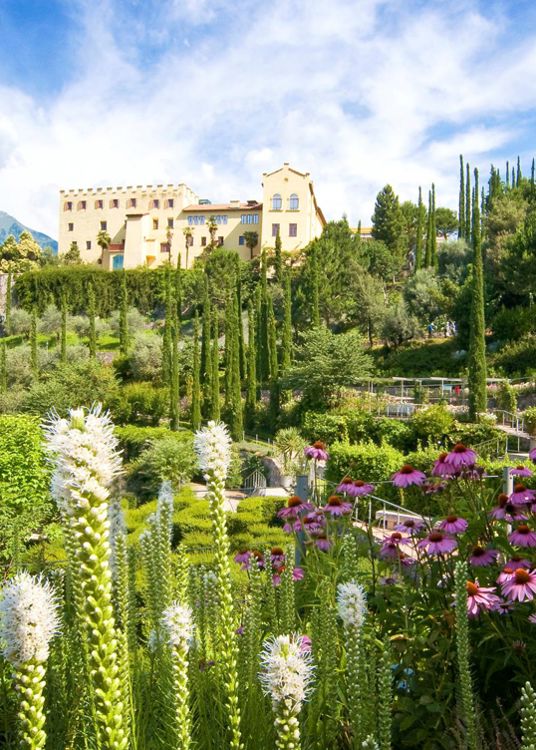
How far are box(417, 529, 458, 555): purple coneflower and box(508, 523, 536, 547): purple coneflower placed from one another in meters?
0.29

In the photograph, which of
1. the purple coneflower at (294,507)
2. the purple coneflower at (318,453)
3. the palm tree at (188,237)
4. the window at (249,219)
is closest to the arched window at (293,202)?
the window at (249,219)

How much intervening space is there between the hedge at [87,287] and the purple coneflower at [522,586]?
49222 millimetres

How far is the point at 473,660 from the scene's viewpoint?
2951mm

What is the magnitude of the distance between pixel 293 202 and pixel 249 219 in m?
5.10

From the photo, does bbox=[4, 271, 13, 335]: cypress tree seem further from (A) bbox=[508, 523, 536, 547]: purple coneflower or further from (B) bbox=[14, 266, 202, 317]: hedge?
(A) bbox=[508, 523, 536, 547]: purple coneflower

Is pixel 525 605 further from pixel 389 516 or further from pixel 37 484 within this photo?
pixel 37 484

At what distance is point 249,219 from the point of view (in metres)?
55.3

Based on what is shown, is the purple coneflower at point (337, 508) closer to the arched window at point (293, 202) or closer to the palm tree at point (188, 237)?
the arched window at point (293, 202)

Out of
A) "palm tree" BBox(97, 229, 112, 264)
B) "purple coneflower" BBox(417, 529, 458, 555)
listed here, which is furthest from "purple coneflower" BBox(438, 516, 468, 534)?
"palm tree" BBox(97, 229, 112, 264)

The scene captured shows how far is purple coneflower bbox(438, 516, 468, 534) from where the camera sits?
122 inches

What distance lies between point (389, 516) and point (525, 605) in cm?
781

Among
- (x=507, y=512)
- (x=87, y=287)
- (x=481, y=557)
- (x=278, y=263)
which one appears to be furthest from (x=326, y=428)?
(x=87, y=287)

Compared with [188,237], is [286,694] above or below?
below

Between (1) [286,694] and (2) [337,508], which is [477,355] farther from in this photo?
(1) [286,694]
